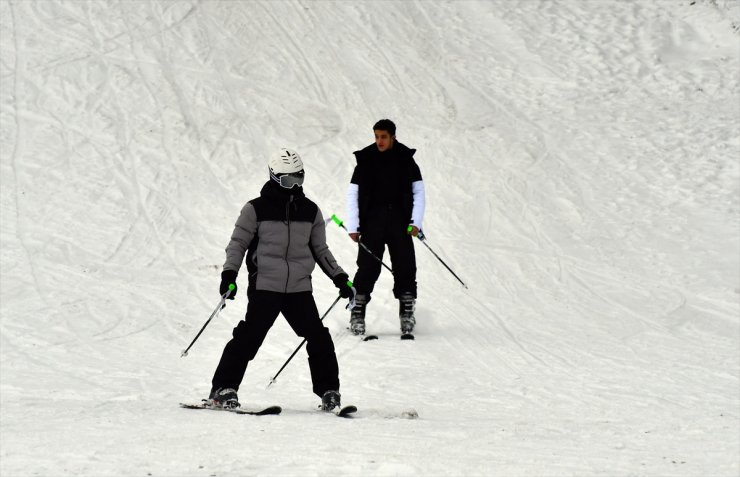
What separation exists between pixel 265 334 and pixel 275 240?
0.58m

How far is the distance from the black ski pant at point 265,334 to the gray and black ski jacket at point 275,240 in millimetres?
80

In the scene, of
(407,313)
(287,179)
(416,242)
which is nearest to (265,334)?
(287,179)

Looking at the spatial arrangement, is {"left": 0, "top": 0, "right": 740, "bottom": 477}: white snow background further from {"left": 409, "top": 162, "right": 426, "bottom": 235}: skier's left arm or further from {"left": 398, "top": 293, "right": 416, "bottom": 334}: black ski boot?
{"left": 409, "top": 162, "right": 426, "bottom": 235}: skier's left arm

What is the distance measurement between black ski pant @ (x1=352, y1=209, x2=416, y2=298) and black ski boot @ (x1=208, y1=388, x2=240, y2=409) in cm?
308

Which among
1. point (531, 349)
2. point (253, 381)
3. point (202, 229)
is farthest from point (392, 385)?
point (202, 229)

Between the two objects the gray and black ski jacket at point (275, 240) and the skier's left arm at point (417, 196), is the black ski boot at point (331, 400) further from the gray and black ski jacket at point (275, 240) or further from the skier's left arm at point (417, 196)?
the skier's left arm at point (417, 196)

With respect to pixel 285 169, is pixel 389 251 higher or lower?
higher

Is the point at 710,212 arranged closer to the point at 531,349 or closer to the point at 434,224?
the point at 434,224

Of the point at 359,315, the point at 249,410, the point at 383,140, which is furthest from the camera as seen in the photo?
the point at 359,315

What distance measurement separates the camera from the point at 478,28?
19203 millimetres

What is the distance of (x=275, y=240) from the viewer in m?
6.49

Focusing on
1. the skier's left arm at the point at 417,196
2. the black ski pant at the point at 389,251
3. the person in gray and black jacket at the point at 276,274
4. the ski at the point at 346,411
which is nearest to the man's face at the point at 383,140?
the skier's left arm at the point at 417,196

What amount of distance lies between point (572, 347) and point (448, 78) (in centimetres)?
859

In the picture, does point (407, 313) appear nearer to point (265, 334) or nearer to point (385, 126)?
point (385, 126)
